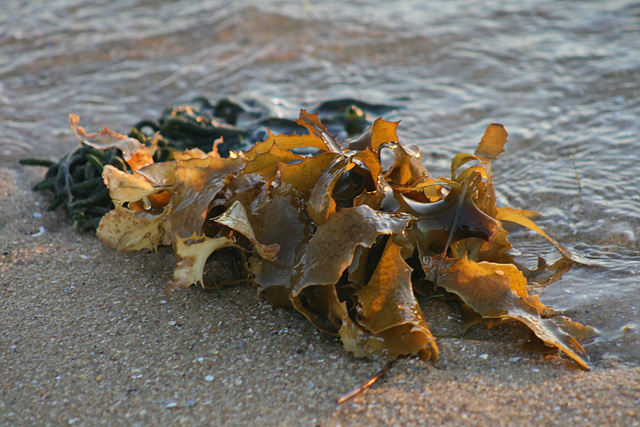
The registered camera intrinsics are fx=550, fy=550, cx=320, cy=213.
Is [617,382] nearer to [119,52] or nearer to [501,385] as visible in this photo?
[501,385]

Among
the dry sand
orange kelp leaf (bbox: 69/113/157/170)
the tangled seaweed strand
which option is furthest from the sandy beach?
orange kelp leaf (bbox: 69/113/157/170)

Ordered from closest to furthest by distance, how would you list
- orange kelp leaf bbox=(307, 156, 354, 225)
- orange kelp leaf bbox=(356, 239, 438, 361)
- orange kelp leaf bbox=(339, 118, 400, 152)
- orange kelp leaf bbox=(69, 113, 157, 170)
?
orange kelp leaf bbox=(356, 239, 438, 361), orange kelp leaf bbox=(307, 156, 354, 225), orange kelp leaf bbox=(339, 118, 400, 152), orange kelp leaf bbox=(69, 113, 157, 170)

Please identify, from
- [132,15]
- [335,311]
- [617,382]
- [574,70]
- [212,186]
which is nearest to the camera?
[617,382]

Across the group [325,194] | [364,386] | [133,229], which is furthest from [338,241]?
[133,229]

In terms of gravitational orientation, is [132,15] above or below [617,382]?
above

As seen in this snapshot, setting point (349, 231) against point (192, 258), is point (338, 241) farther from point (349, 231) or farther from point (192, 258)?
point (192, 258)

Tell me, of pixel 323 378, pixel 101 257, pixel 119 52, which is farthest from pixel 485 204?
pixel 119 52

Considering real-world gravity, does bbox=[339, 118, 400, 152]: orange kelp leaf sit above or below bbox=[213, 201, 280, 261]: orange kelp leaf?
above

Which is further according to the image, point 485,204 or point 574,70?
point 574,70

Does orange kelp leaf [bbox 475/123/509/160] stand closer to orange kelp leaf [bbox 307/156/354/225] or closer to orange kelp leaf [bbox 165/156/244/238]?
orange kelp leaf [bbox 307/156/354/225]
